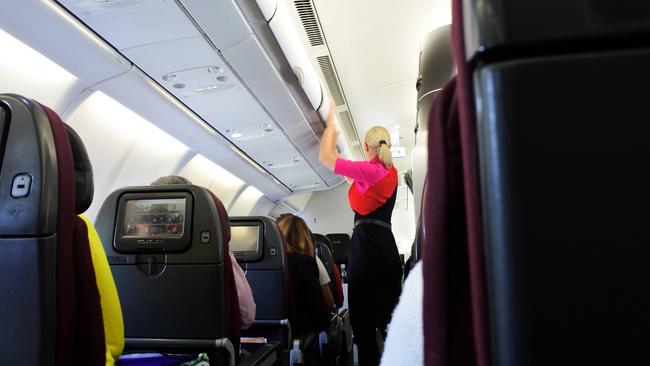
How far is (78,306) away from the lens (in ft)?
4.21

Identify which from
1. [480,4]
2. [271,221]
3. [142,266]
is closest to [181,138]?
[271,221]

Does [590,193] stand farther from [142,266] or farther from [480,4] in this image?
[142,266]

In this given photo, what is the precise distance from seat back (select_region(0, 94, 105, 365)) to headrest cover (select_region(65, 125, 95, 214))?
61 millimetres

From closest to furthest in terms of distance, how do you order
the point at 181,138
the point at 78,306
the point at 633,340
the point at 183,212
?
the point at 633,340
the point at 78,306
the point at 183,212
the point at 181,138

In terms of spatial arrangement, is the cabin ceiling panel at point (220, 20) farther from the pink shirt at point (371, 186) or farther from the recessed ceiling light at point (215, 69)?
the pink shirt at point (371, 186)

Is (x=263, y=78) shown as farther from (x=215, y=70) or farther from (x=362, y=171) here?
(x=362, y=171)

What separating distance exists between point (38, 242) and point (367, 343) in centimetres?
252

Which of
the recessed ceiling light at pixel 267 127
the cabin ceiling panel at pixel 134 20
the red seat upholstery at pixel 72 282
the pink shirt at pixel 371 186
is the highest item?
the cabin ceiling panel at pixel 134 20

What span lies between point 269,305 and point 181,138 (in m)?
3.14

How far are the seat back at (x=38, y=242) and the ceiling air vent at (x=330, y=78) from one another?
15.3 ft

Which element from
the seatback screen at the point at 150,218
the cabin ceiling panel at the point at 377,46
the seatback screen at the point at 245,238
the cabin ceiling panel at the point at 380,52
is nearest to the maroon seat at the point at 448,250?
the seatback screen at the point at 150,218

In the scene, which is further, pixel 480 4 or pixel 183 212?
pixel 183 212

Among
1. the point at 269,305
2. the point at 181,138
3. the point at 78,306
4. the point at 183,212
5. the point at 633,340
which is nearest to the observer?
the point at 633,340

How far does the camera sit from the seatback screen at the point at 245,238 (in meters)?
3.75
